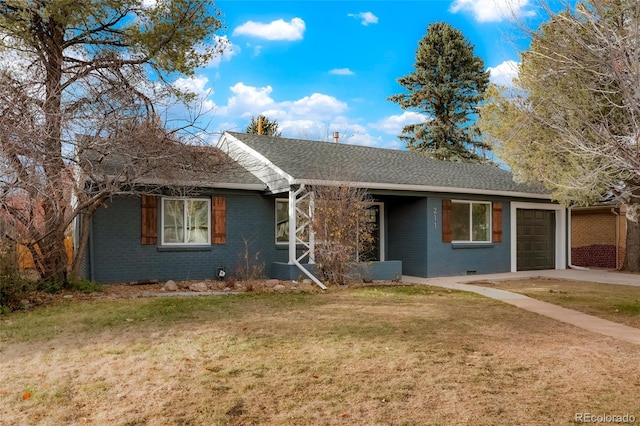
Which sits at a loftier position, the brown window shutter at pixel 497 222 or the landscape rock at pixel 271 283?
the brown window shutter at pixel 497 222

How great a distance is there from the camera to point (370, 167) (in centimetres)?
1499

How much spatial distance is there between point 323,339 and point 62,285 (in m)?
6.67

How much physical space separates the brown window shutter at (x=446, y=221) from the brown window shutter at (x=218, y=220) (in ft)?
20.6

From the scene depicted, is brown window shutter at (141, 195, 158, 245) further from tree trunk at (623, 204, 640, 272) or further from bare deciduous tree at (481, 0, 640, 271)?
tree trunk at (623, 204, 640, 272)

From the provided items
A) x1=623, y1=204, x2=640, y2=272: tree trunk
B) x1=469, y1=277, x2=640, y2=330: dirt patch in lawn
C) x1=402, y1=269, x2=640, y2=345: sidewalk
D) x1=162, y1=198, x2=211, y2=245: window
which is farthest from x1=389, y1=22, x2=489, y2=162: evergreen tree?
x1=162, y1=198, x2=211, y2=245: window

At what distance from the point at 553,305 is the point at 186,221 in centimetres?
862

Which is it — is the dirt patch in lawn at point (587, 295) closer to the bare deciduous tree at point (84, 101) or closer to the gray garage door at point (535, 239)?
the gray garage door at point (535, 239)

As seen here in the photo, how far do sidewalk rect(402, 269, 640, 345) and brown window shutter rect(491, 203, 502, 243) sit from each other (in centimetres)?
118

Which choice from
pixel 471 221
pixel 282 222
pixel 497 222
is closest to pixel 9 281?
pixel 282 222

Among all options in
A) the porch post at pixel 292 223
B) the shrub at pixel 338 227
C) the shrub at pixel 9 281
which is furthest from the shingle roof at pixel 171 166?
the shrub at pixel 338 227

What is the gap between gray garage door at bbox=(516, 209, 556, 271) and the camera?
16672 mm

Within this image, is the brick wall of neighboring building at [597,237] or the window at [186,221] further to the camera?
the brick wall of neighboring building at [597,237]

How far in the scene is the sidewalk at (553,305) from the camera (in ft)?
23.3

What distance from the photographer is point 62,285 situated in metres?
10.2
